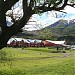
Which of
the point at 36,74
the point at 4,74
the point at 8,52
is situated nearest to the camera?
the point at 8,52

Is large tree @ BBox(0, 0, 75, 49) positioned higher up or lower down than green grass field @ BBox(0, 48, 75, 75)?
higher up

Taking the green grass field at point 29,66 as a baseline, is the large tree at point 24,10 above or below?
above

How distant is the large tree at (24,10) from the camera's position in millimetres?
16359

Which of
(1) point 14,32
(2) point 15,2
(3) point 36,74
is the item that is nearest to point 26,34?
(1) point 14,32

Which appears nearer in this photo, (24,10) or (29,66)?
(24,10)

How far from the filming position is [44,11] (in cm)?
1669

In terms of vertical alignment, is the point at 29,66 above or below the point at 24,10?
below

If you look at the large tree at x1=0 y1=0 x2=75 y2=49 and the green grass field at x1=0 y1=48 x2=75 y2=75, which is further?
the green grass field at x1=0 y1=48 x2=75 y2=75

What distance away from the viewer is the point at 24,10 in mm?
16453

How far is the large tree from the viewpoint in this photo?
16359 millimetres

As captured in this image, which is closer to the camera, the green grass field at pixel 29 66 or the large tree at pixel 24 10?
the large tree at pixel 24 10

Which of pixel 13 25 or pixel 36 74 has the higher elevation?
pixel 13 25

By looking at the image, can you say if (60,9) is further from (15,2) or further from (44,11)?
(15,2)

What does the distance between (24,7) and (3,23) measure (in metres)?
1.34
